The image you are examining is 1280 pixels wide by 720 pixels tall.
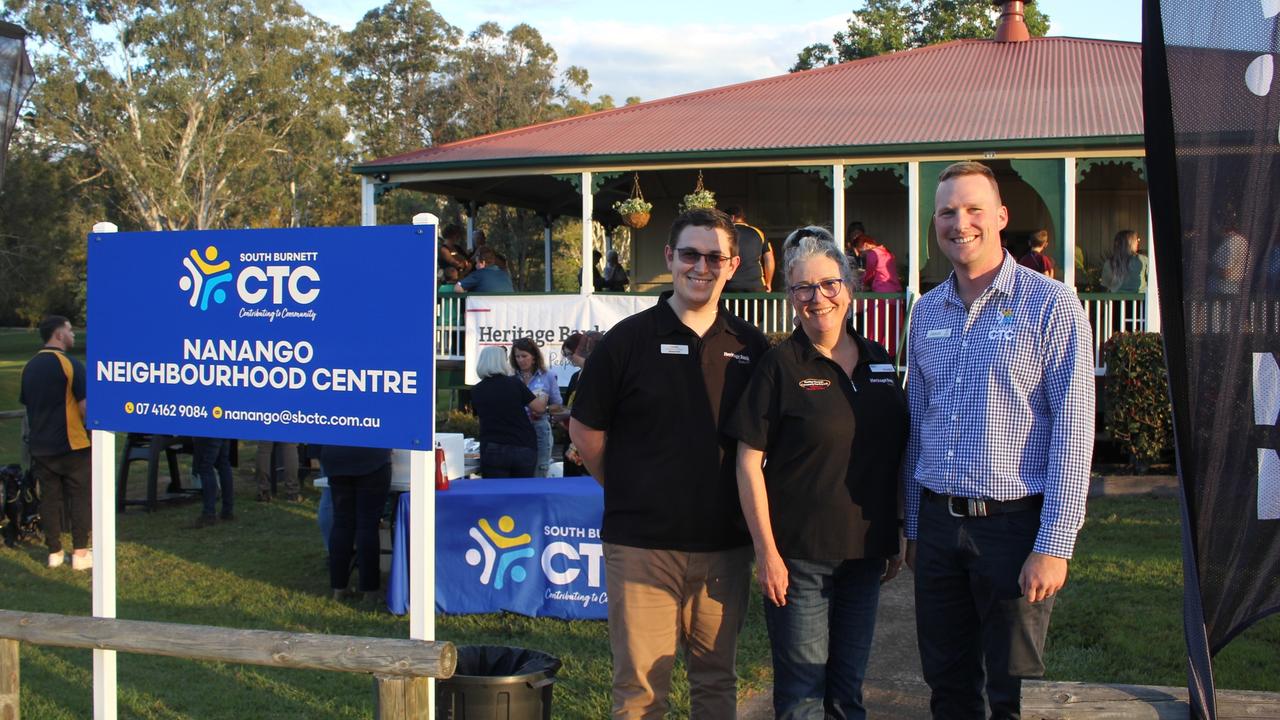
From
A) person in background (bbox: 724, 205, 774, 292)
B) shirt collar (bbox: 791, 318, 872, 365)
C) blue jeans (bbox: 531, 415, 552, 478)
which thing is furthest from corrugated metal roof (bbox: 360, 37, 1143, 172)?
shirt collar (bbox: 791, 318, 872, 365)

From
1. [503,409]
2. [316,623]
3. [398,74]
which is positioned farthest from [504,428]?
[398,74]

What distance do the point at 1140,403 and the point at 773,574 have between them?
29.7 ft

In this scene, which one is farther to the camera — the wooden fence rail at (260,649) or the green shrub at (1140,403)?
the green shrub at (1140,403)

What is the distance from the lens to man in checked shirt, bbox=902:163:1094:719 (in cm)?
309

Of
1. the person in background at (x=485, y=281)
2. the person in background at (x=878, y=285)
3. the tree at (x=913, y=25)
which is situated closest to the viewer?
the person in background at (x=878, y=285)

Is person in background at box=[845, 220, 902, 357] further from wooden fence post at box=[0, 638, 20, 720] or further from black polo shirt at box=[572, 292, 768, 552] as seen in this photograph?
wooden fence post at box=[0, 638, 20, 720]

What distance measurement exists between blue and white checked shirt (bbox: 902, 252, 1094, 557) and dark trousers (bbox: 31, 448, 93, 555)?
7676 mm

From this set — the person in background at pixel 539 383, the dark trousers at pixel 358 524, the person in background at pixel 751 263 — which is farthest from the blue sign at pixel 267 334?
the person in background at pixel 751 263

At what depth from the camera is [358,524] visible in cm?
741

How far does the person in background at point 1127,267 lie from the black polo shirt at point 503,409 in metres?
7.95

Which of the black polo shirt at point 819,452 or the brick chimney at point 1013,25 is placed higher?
the brick chimney at point 1013,25

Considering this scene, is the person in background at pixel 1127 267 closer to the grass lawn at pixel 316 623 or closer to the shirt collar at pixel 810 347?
the grass lawn at pixel 316 623

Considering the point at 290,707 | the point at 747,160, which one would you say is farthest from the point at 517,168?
the point at 290,707

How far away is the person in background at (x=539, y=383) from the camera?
31.4ft
